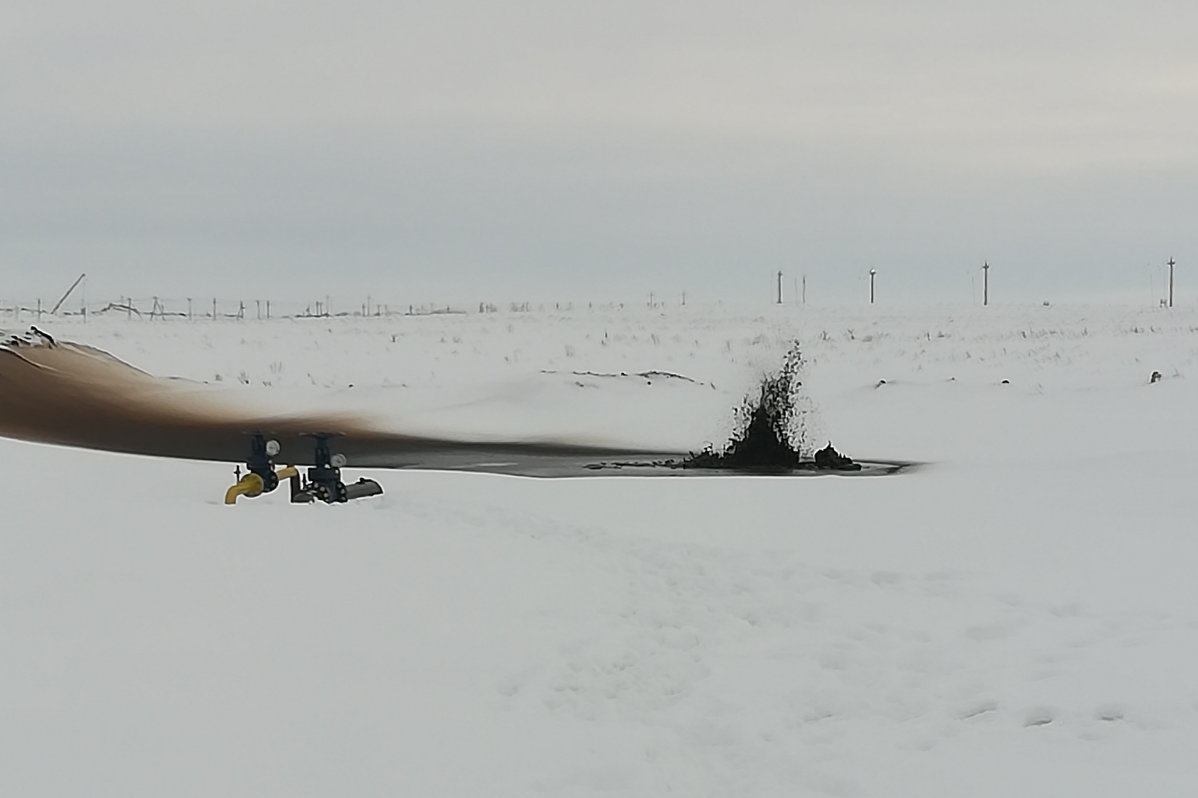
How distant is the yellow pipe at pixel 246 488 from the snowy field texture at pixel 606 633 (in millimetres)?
301

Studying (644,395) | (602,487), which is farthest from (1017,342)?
(602,487)

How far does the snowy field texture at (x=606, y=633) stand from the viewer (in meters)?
5.76

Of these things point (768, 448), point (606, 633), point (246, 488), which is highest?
point (768, 448)

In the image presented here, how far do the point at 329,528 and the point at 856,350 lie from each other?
113 feet

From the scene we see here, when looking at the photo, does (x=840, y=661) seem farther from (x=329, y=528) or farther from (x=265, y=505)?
(x=265, y=505)

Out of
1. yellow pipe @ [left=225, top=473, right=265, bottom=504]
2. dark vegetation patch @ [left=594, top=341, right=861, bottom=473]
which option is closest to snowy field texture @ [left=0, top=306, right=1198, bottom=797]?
yellow pipe @ [left=225, top=473, right=265, bottom=504]

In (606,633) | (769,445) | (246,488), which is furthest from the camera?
(769,445)

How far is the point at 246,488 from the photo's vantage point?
12.1 metres

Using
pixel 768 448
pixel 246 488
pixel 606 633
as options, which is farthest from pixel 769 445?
pixel 606 633

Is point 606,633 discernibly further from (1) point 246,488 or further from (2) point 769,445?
(2) point 769,445

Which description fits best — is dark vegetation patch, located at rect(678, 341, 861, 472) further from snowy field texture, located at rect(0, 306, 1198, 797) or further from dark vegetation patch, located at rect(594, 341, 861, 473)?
snowy field texture, located at rect(0, 306, 1198, 797)

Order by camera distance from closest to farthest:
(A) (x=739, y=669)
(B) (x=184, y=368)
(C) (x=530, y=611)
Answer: (A) (x=739, y=669) < (C) (x=530, y=611) < (B) (x=184, y=368)

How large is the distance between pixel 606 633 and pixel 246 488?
5.30 metres

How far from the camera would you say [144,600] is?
7.74 metres
